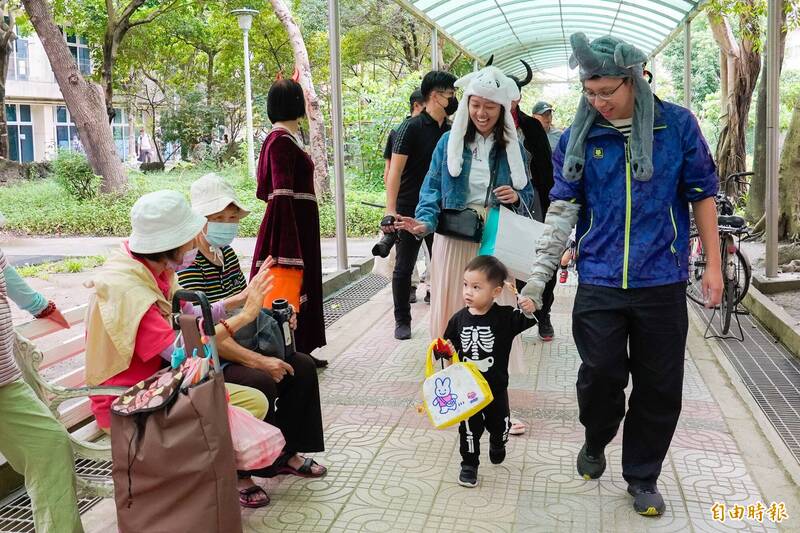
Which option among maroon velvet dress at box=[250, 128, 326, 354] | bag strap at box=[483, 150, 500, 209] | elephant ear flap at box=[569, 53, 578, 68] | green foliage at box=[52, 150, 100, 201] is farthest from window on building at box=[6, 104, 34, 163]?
elephant ear flap at box=[569, 53, 578, 68]

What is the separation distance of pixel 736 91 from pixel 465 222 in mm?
11770

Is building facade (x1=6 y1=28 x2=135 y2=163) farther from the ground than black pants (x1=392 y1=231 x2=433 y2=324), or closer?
farther from the ground

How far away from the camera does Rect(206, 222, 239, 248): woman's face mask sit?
3.75m

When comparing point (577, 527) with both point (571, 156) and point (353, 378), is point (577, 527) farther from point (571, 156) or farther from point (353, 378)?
point (353, 378)

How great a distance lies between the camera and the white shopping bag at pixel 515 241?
410cm

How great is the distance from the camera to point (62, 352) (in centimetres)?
361

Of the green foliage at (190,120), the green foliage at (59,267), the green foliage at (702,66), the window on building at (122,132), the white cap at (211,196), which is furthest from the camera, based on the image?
the green foliage at (702,66)

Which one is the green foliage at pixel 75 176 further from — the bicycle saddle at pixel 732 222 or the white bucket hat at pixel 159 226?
the white bucket hat at pixel 159 226

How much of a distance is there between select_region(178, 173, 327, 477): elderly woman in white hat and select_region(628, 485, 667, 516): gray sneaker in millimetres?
1356

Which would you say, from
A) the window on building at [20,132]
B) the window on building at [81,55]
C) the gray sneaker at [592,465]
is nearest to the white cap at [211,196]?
the gray sneaker at [592,465]

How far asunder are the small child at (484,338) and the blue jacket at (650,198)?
493 mm

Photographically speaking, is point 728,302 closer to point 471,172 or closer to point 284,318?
point 471,172

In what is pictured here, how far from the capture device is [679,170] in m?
3.12

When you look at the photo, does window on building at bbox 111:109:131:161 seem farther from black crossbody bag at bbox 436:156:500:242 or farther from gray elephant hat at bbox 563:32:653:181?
gray elephant hat at bbox 563:32:653:181
